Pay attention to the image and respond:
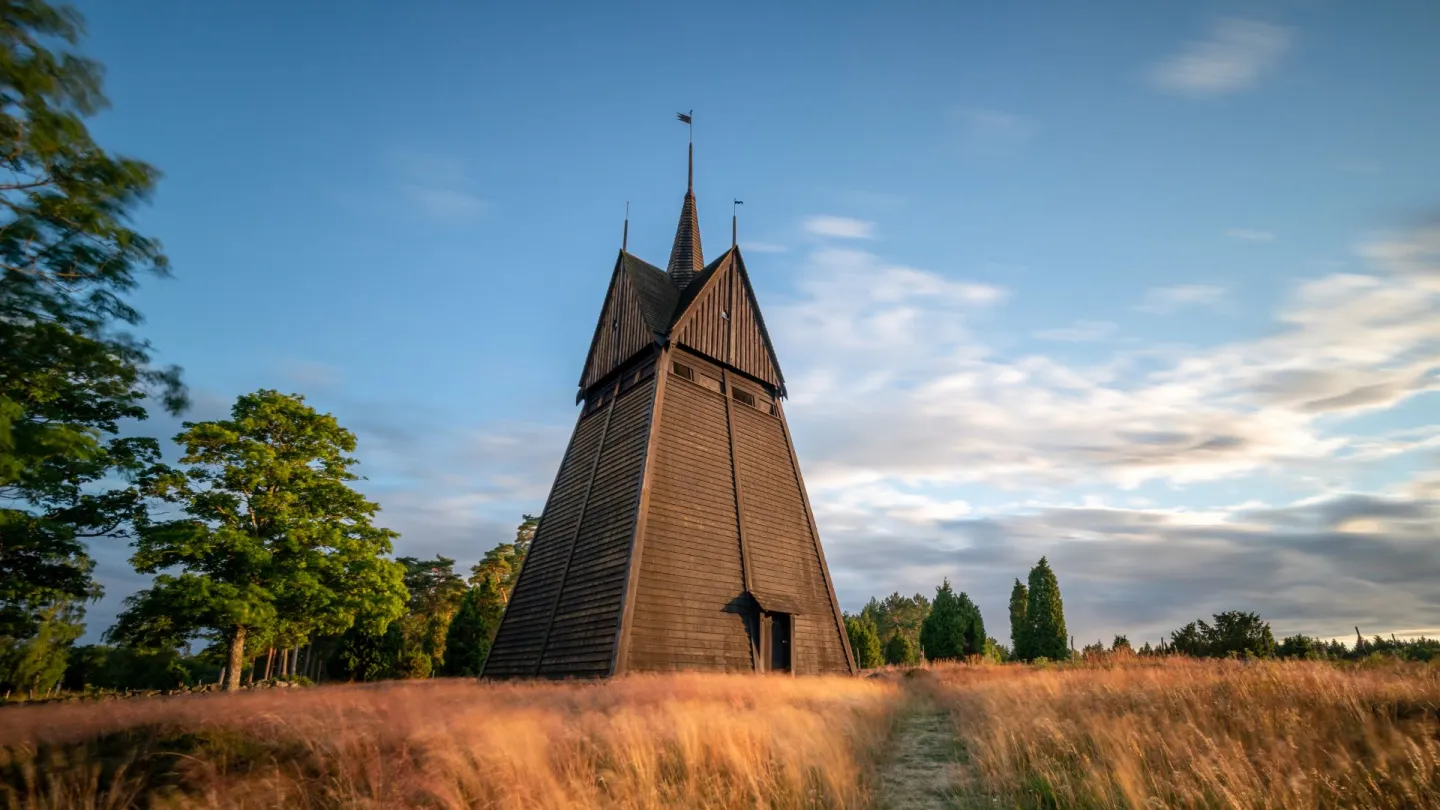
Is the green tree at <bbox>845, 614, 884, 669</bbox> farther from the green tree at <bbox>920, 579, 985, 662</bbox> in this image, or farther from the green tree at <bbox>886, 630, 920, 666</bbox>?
the green tree at <bbox>886, 630, 920, 666</bbox>

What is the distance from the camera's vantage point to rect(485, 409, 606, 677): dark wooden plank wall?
1697 cm

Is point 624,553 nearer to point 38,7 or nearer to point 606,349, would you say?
point 606,349

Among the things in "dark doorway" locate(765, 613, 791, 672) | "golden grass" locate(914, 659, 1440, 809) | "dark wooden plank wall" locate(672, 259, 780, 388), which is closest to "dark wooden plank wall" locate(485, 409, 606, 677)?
"dark wooden plank wall" locate(672, 259, 780, 388)

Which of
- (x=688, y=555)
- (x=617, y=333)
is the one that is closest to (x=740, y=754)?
(x=688, y=555)

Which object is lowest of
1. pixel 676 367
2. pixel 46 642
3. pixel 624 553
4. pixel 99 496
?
pixel 46 642

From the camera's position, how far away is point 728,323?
68.0 feet

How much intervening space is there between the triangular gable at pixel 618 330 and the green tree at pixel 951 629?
2771cm

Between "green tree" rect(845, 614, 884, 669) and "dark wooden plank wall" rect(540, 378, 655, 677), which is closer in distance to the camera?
"dark wooden plank wall" rect(540, 378, 655, 677)

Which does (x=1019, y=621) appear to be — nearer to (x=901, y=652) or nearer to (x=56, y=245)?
(x=901, y=652)

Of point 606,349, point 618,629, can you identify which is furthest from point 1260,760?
point 606,349

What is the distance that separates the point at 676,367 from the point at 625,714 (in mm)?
11824

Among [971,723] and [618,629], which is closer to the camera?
[971,723]

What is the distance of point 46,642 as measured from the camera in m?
23.8

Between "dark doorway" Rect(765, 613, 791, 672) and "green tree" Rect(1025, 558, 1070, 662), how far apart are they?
26494 mm
